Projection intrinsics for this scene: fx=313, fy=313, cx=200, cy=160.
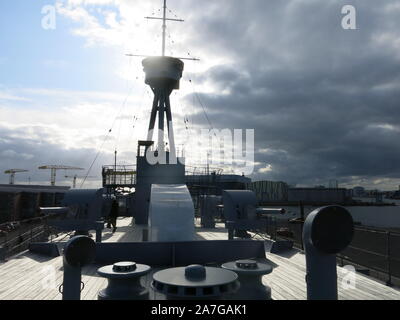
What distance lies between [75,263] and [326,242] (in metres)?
3.94

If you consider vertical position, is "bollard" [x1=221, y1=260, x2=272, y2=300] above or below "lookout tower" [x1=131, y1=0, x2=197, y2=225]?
below

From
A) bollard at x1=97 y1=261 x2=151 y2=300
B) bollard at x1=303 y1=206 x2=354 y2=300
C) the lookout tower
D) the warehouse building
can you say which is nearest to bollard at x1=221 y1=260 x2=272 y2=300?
bollard at x1=303 y1=206 x2=354 y2=300

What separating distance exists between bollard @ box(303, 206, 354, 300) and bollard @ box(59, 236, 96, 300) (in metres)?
3.51

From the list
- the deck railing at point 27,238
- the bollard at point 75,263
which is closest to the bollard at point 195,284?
the bollard at point 75,263

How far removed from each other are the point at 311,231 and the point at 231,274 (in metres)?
1.64

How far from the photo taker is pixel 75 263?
4961 millimetres

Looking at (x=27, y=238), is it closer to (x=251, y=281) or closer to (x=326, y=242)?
(x=251, y=281)

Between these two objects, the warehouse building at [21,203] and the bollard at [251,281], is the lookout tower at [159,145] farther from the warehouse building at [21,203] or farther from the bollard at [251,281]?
the warehouse building at [21,203]

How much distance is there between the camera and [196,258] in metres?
9.16

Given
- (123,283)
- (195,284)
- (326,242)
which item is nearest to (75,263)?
(123,283)

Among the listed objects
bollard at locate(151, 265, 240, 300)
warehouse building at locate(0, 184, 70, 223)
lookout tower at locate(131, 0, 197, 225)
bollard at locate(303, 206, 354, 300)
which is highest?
lookout tower at locate(131, 0, 197, 225)

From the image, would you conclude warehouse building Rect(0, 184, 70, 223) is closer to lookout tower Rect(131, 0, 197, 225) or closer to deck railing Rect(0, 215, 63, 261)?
deck railing Rect(0, 215, 63, 261)

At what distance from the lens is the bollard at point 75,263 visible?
4.93 meters

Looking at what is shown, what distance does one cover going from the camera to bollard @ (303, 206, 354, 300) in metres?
4.82
